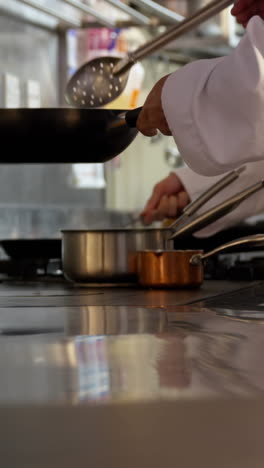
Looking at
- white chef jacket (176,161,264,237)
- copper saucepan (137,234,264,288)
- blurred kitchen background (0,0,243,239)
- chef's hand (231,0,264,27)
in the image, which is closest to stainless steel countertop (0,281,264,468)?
copper saucepan (137,234,264,288)

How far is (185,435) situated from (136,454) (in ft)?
0.07

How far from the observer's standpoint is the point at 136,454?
27 centimetres

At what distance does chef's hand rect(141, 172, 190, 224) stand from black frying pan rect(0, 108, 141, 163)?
3.15 feet

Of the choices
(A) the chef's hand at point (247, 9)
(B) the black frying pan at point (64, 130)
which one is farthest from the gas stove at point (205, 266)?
(B) the black frying pan at point (64, 130)

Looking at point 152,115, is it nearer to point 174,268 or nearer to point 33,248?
point 174,268

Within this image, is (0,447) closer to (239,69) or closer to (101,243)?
(239,69)

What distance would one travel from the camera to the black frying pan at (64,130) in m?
0.86

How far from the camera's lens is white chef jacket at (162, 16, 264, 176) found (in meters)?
0.82

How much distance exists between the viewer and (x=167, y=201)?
1874 millimetres

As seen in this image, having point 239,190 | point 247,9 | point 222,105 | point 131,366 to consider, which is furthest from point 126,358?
point 239,190

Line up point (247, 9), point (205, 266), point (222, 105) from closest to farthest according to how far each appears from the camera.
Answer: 1. point (222, 105)
2. point (247, 9)
3. point (205, 266)

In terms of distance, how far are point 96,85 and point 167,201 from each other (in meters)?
0.65

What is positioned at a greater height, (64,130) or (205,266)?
(64,130)

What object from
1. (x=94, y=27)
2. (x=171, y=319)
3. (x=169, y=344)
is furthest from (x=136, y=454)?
(x=94, y=27)
